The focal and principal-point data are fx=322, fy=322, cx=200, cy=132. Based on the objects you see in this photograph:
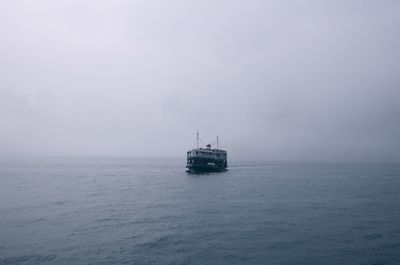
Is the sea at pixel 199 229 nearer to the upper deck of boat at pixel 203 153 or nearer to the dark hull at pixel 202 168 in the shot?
the upper deck of boat at pixel 203 153

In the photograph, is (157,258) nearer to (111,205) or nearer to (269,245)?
(269,245)

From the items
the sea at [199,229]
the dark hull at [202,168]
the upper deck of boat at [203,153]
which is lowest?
the sea at [199,229]

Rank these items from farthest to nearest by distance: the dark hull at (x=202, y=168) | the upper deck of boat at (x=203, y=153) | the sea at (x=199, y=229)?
1. the dark hull at (x=202, y=168)
2. the upper deck of boat at (x=203, y=153)
3. the sea at (x=199, y=229)

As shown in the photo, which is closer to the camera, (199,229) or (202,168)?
(199,229)

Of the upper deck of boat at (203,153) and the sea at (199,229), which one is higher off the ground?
the upper deck of boat at (203,153)

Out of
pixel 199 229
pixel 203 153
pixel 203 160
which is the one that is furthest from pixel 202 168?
pixel 199 229

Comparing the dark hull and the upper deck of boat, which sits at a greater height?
the upper deck of boat

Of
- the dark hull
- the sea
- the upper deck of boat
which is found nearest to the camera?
the sea

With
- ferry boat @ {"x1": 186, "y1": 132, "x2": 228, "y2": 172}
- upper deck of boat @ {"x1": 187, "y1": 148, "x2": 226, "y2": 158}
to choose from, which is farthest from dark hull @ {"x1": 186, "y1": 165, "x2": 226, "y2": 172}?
upper deck of boat @ {"x1": 187, "y1": 148, "x2": 226, "y2": 158}

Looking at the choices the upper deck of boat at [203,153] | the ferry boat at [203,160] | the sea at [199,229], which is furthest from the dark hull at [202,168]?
the sea at [199,229]

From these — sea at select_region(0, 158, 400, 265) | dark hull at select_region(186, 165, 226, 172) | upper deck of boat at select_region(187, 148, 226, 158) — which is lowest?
sea at select_region(0, 158, 400, 265)

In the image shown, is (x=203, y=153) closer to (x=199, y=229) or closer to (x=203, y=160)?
(x=203, y=160)

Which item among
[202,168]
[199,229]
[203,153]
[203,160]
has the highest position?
[203,153]

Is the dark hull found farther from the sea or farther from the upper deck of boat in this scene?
the sea
